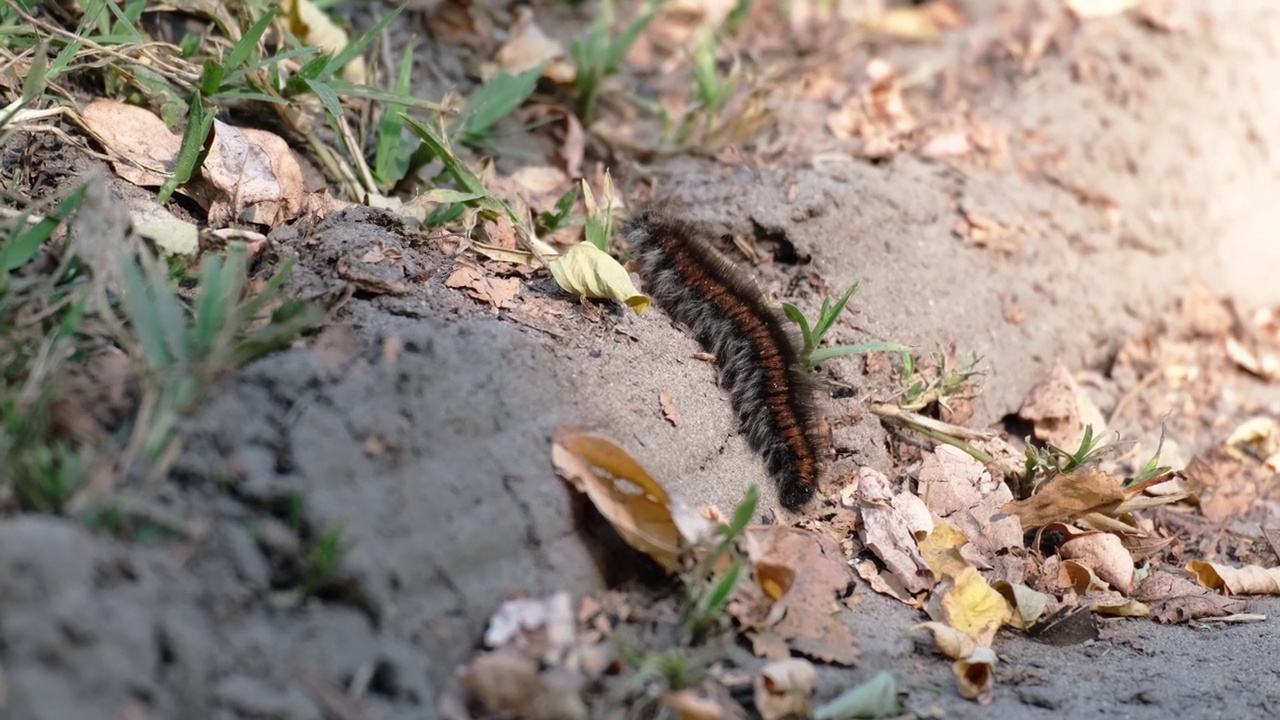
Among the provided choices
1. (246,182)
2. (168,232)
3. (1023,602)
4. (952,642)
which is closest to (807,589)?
(952,642)

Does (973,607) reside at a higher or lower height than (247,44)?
lower

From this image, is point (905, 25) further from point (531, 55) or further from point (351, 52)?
point (351, 52)

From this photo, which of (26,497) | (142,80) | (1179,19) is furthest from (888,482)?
(1179,19)

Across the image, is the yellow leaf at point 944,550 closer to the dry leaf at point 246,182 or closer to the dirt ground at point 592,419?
the dirt ground at point 592,419

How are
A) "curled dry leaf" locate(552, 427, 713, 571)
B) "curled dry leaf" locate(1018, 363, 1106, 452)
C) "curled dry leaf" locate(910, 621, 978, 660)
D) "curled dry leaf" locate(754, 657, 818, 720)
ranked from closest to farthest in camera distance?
"curled dry leaf" locate(754, 657, 818, 720), "curled dry leaf" locate(552, 427, 713, 571), "curled dry leaf" locate(910, 621, 978, 660), "curled dry leaf" locate(1018, 363, 1106, 452)

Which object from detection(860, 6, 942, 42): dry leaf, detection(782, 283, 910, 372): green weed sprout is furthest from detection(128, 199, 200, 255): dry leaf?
detection(860, 6, 942, 42): dry leaf

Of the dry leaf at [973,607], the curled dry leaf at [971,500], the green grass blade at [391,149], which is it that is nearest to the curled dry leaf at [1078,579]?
the curled dry leaf at [971,500]

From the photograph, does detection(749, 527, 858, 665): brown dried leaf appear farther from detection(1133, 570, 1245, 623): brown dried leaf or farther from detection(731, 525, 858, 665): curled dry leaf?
detection(1133, 570, 1245, 623): brown dried leaf
